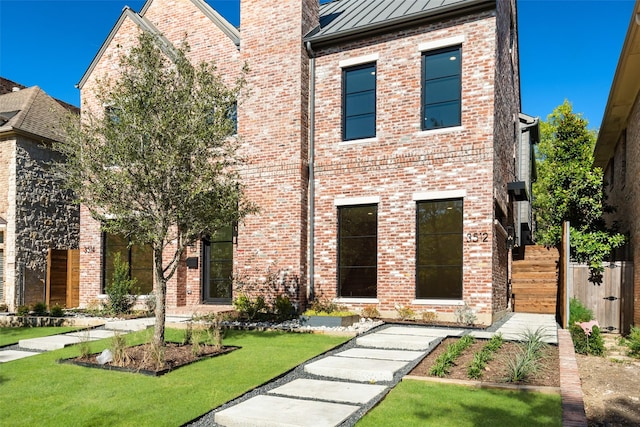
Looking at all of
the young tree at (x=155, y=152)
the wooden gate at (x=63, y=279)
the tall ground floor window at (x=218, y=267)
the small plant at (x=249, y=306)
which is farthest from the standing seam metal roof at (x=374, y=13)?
the wooden gate at (x=63, y=279)

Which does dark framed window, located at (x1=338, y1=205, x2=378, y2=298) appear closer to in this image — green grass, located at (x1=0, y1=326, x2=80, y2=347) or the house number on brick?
the house number on brick

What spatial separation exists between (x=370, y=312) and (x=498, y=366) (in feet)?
16.6

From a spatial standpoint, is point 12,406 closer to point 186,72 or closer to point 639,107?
point 186,72

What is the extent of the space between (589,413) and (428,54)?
8.75 meters

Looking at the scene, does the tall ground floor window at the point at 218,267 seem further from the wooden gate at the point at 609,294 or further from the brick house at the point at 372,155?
the wooden gate at the point at 609,294

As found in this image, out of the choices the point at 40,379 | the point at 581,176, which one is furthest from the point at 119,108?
the point at 581,176

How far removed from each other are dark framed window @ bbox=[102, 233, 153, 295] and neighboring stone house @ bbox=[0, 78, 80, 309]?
2.77 m

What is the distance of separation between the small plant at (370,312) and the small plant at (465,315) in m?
1.91

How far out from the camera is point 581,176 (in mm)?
14867

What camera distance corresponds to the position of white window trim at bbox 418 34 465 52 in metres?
11.4

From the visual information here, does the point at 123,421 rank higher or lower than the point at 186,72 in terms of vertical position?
lower

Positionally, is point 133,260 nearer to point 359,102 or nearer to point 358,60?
point 359,102

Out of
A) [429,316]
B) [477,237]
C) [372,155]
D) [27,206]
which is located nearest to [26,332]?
[27,206]

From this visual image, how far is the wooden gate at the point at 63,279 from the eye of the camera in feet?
51.8
